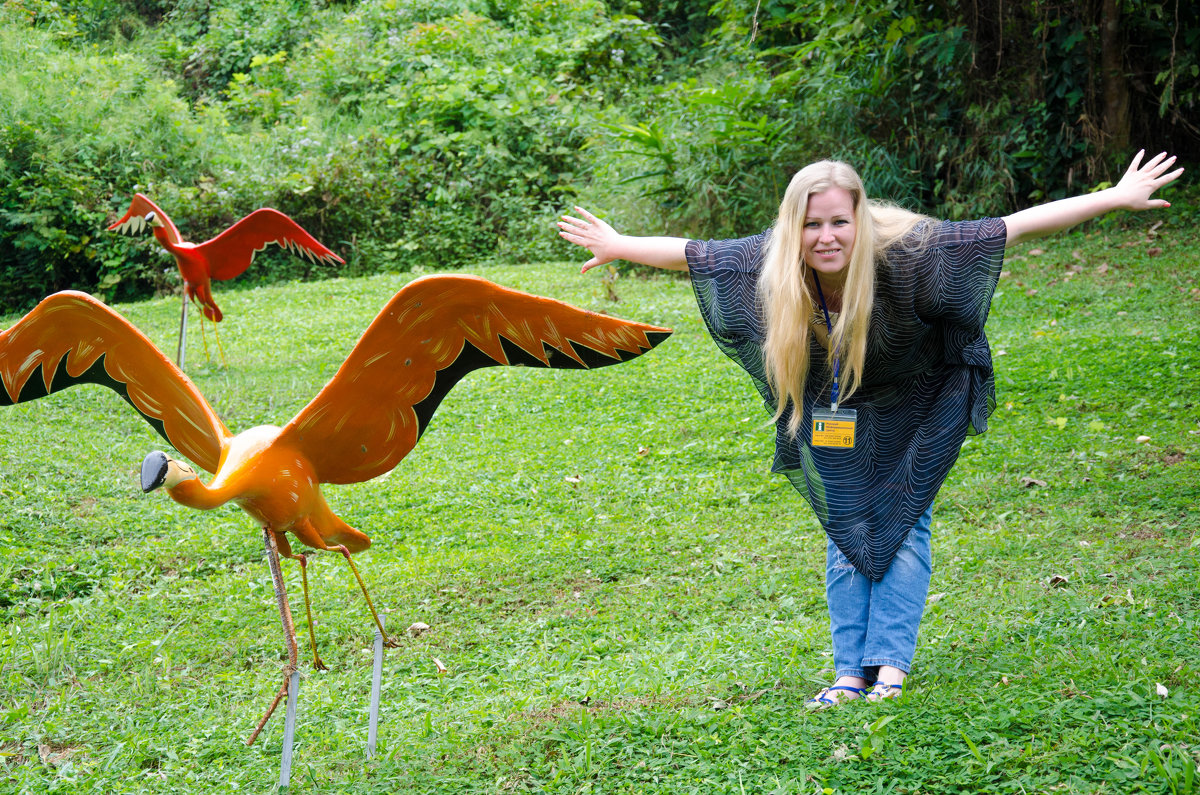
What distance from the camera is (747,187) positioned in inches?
402

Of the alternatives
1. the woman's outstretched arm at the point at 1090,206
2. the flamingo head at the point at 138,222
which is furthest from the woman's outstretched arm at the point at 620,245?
the flamingo head at the point at 138,222

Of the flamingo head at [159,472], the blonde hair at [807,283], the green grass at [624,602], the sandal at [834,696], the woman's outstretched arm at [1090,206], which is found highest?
the woman's outstretched arm at [1090,206]

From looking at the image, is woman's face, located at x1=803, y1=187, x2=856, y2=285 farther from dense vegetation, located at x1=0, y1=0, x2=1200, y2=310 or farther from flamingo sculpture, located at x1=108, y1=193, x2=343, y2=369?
dense vegetation, located at x1=0, y1=0, x2=1200, y2=310

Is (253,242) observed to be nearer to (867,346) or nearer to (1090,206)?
(867,346)

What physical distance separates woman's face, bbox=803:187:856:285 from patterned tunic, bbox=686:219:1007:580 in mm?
134

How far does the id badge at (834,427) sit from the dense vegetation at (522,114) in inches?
216

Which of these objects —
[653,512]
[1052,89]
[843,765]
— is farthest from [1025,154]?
[843,765]

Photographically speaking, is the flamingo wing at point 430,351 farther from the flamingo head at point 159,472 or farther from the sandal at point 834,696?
the sandal at point 834,696

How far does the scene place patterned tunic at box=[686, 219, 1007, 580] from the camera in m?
2.81

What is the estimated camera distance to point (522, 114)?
519 inches

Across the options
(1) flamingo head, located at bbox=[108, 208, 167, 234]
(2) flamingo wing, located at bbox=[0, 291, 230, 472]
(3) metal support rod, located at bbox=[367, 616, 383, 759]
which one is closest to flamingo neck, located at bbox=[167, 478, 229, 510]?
(2) flamingo wing, located at bbox=[0, 291, 230, 472]

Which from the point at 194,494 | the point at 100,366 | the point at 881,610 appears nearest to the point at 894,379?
the point at 881,610

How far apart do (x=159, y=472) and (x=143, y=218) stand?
5487 millimetres

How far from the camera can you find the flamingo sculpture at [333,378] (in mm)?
2549
